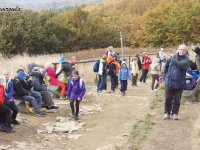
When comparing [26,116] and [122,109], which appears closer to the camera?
[26,116]

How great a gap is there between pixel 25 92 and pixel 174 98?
13.6 ft

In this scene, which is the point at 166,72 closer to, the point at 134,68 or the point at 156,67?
the point at 156,67

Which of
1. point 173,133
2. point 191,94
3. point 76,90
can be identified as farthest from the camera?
point 191,94

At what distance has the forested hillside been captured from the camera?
168 feet

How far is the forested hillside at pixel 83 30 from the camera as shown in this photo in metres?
51.3

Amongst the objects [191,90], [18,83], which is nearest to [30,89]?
[18,83]

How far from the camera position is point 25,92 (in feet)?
45.2

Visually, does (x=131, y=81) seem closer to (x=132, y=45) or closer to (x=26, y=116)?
(x=26, y=116)

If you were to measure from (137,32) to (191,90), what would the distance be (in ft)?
167

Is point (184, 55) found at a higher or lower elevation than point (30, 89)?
higher

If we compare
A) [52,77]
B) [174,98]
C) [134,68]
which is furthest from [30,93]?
[134,68]

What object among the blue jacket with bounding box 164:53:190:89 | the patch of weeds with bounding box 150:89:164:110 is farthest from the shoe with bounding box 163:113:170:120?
the patch of weeds with bounding box 150:89:164:110

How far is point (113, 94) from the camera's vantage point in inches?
734

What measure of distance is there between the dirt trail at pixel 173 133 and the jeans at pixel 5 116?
132 inches
